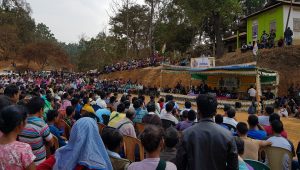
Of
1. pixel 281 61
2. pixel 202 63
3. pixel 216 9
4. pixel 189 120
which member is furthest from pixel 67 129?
pixel 216 9

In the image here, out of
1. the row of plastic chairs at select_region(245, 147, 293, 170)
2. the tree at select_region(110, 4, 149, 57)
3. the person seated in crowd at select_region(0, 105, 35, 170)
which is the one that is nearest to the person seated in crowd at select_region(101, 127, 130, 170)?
the person seated in crowd at select_region(0, 105, 35, 170)

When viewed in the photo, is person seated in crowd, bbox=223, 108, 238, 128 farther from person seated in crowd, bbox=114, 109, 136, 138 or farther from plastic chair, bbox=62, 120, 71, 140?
plastic chair, bbox=62, 120, 71, 140

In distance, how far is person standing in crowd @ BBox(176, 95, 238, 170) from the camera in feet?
10.1

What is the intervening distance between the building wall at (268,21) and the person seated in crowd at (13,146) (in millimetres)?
27544

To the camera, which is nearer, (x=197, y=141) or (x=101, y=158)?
(x=101, y=158)

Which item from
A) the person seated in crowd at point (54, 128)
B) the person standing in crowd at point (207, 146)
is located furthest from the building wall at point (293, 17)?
the person standing in crowd at point (207, 146)

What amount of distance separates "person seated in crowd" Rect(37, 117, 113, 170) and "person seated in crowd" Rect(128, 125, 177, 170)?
0.30 m

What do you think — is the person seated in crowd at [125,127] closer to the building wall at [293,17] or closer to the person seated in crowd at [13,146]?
the person seated in crowd at [13,146]

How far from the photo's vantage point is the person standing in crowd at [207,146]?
3.07m

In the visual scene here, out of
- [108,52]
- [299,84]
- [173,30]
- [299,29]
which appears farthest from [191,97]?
[108,52]

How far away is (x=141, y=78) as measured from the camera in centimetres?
3488

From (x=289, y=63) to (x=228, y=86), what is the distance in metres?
4.76

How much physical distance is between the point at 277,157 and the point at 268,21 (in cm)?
2686

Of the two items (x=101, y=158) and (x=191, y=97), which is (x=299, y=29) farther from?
(x=101, y=158)
